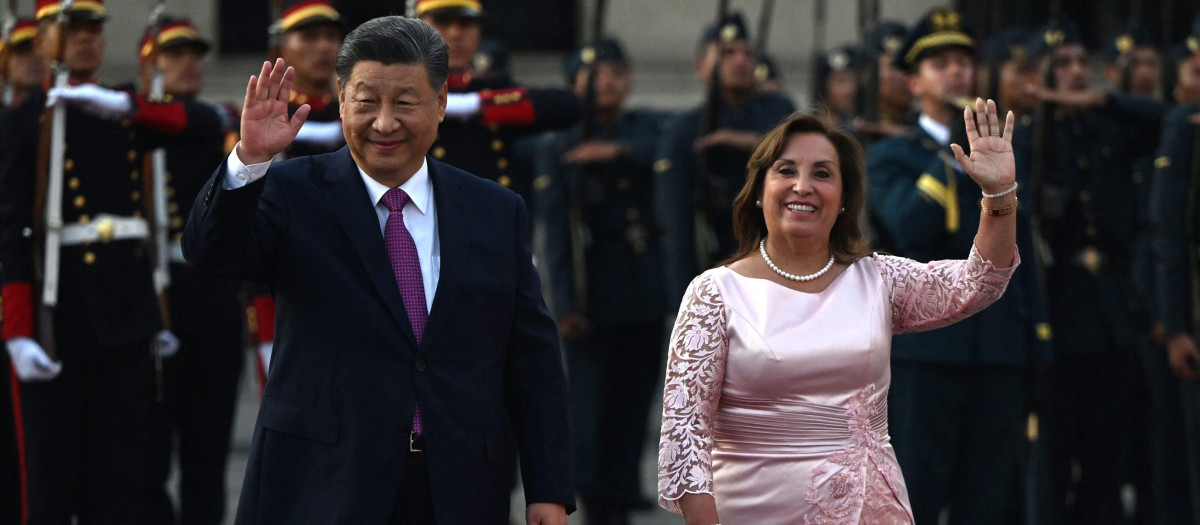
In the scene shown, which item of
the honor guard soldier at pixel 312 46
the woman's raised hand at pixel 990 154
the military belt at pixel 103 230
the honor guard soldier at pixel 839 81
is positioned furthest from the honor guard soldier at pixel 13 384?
the honor guard soldier at pixel 839 81

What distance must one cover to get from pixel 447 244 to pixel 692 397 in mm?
669

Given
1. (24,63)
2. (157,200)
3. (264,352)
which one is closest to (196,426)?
(264,352)

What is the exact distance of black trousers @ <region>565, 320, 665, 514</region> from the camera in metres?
7.47

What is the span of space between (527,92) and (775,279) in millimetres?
2181

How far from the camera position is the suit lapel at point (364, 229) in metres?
3.44

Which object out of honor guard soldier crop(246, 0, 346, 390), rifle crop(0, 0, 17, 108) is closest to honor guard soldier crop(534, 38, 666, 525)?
honor guard soldier crop(246, 0, 346, 390)

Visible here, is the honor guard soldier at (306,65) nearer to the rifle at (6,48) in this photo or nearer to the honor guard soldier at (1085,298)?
the rifle at (6,48)

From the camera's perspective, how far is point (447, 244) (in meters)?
3.54

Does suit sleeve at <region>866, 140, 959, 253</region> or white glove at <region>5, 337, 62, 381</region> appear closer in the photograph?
white glove at <region>5, 337, 62, 381</region>

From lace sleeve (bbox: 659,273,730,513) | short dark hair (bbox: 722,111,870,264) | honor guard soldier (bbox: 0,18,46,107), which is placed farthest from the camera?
honor guard soldier (bbox: 0,18,46,107)

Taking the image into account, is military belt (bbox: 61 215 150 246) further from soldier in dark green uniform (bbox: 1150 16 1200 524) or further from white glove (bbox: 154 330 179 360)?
soldier in dark green uniform (bbox: 1150 16 1200 524)

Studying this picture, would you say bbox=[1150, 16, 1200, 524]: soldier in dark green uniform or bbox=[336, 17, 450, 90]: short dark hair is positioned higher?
bbox=[336, 17, 450, 90]: short dark hair

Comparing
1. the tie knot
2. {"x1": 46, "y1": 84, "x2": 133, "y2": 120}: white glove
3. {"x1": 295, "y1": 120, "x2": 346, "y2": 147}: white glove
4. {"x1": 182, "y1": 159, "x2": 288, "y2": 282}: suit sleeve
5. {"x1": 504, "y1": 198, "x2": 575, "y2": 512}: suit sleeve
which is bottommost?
{"x1": 504, "y1": 198, "x2": 575, "y2": 512}: suit sleeve

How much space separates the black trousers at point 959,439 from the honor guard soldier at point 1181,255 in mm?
1115
